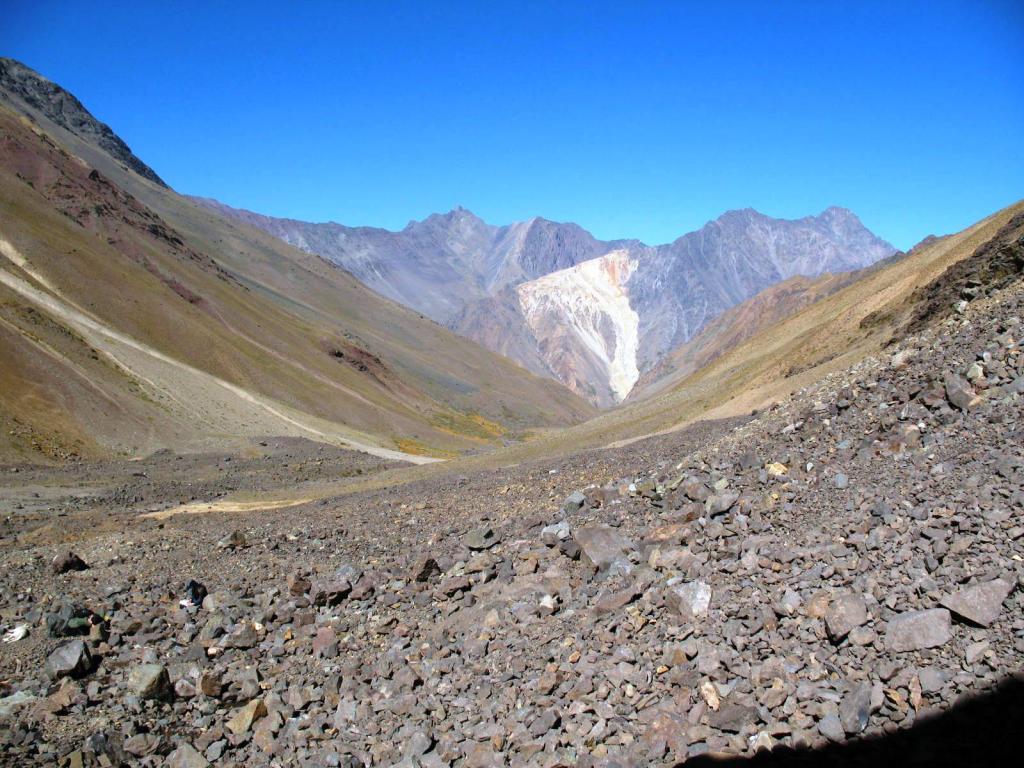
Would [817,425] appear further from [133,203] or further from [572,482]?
[133,203]

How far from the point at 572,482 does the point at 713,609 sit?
10.7 m

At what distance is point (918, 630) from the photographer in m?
6.48

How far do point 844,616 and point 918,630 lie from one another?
66 cm

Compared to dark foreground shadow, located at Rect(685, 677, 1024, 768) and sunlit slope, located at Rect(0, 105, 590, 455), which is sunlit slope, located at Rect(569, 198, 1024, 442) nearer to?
dark foreground shadow, located at Rect(685, 677, 1024, 768)

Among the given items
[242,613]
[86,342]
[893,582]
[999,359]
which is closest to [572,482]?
[242,613]

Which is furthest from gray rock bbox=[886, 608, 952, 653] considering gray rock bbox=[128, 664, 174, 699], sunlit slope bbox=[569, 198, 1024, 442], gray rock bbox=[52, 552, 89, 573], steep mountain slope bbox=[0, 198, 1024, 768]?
sunlit slope bbox=[569, 198, 1024, 442]

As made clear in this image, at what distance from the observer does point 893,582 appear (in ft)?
23.7

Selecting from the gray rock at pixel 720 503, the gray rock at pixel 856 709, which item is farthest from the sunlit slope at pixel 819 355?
the gray rock at pixel 856 709

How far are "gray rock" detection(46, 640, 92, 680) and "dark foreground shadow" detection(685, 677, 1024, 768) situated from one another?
9457mm

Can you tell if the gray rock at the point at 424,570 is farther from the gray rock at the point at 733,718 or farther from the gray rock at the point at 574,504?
the gray rock at the point at 733,718

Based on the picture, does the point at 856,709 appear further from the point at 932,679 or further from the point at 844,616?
the point at 844,616

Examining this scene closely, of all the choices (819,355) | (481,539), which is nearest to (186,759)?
(481,539)

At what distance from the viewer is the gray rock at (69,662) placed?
998 centimetres

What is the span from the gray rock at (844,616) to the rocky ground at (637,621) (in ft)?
0.10
